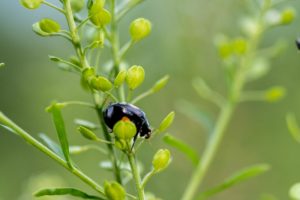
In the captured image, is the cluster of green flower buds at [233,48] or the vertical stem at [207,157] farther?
the cluster of green flower buds at [233,48]

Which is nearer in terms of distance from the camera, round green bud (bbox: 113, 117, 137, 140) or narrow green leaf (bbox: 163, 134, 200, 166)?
round green bud (bbox: 113, 117, 137, 140)

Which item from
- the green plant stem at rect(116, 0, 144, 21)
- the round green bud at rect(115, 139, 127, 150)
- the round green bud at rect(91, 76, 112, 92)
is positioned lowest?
the round green bud at rect(115, 139, 127, 150)

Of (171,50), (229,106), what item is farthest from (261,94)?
(171,50)

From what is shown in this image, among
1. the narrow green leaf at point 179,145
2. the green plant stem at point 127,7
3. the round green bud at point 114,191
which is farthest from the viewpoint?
the green plant stem at point 127,7

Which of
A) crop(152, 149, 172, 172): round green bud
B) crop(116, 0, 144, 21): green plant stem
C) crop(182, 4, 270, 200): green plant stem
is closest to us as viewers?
crop(152, 149, 172, 172): round green bud

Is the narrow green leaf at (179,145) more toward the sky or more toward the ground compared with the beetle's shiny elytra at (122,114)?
more toward the sky

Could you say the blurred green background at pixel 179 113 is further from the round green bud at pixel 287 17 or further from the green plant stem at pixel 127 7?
the green plant stem at pixel 127 7

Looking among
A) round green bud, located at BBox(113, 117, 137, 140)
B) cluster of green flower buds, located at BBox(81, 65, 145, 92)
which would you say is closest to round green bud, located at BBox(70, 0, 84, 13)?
cluster of green flower buds, located at BBox(81, 65, 145, 92)

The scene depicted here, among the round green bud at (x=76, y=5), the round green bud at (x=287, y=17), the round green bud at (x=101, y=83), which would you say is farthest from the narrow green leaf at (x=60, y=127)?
the round green bud at (x=287, y=17)

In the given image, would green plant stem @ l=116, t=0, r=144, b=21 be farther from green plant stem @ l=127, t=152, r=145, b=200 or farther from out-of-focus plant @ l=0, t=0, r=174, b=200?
green plant stem @ l=127, t=152, r=145, b=200
